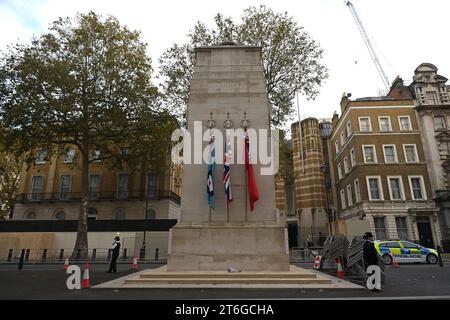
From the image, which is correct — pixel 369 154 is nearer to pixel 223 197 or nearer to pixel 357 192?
pixel 357 192

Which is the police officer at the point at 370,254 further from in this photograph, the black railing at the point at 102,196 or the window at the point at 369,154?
the window at the point at 369,154

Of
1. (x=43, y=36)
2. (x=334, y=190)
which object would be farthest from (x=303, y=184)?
(x=43, y=36)

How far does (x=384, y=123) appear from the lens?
112 ft

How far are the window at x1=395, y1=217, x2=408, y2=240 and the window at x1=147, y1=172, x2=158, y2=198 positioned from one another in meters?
25.4

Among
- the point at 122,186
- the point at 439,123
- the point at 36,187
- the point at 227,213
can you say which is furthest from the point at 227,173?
the point at 36,187

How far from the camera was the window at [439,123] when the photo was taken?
3278 centimetres

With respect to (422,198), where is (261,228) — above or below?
below

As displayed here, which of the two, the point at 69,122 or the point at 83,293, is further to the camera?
the point at 69,122

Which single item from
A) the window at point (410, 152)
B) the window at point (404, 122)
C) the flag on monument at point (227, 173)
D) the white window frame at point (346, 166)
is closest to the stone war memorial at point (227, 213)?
the flag on monument at point (227, 173)

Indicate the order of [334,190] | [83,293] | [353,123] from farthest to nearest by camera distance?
[334,190], [353,123], [83,293]

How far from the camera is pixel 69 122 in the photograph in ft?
77.1

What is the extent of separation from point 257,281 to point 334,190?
37.9 meters

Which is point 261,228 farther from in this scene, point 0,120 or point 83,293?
point 0,120

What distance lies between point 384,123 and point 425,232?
12.1m
